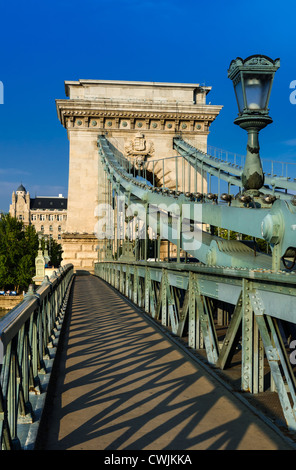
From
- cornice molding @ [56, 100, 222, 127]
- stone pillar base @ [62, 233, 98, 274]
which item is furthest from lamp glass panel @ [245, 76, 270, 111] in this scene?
cornice molding @ [56, 100, 222, 127]

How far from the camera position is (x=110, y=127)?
162 feet

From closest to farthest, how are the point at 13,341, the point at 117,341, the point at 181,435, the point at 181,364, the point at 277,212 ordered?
the point at 13,341, the point at 181,435, the point at 277,212, the point at 181,364, the point at 117,341

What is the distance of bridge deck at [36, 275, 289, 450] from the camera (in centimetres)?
404

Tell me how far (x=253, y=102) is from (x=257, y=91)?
17 cm

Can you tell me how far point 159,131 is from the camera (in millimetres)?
49656

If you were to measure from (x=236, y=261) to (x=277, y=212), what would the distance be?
2.41 metres

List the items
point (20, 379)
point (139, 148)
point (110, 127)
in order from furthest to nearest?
1. point (110, 127)
2. point (139, 148)
3. point (20, 379)

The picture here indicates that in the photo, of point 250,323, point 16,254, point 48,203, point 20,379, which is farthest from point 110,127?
point 48,203

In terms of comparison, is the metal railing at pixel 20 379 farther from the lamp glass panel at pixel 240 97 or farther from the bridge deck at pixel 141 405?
the lamp glass panel at pixel 240 97

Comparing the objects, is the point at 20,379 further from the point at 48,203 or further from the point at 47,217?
the point at 48,203

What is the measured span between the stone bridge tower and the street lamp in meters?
40.5

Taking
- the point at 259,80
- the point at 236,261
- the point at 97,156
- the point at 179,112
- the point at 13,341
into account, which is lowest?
the point at 13,341
